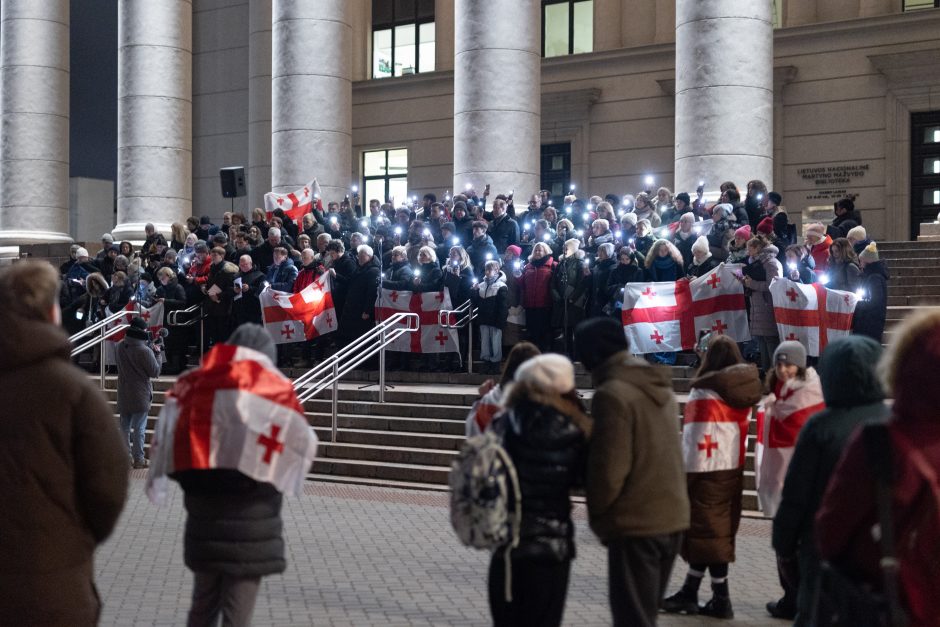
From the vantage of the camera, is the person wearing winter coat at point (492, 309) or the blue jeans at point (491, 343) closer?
the person wearing winter coat at point (492, 309)

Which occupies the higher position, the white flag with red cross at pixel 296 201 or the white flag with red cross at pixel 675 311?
the white flag with red cross at pixel 296 201

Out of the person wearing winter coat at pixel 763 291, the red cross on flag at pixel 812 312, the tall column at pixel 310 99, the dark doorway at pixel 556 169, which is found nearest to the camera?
the red cross on flag at pixel 812 312

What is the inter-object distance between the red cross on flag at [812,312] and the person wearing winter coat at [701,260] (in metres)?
1.37

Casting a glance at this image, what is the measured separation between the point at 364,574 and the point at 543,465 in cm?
419

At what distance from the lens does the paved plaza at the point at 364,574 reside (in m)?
7.92

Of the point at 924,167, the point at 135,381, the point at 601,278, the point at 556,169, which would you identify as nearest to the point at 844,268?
the point at 601,278

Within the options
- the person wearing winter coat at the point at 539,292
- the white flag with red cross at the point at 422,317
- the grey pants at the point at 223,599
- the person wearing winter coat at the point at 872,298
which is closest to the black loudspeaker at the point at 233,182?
the white flag with red cross at the point at 422,317

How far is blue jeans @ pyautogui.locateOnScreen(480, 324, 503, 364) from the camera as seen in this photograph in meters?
17.3

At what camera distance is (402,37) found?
33812 mm

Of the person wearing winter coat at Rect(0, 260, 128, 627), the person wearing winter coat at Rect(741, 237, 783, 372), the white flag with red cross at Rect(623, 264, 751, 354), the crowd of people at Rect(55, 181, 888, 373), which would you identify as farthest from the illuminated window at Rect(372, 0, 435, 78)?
A: the person wearing winter coat at Rect(0, 260, 128, 627)

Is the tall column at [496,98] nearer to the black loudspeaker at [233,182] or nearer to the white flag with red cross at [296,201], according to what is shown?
the white flag with red cross at [296,201]

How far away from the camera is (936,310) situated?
4.03 metres

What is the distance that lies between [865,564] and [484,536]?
1799 mm

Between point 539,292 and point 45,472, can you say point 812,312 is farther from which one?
point 45,472
